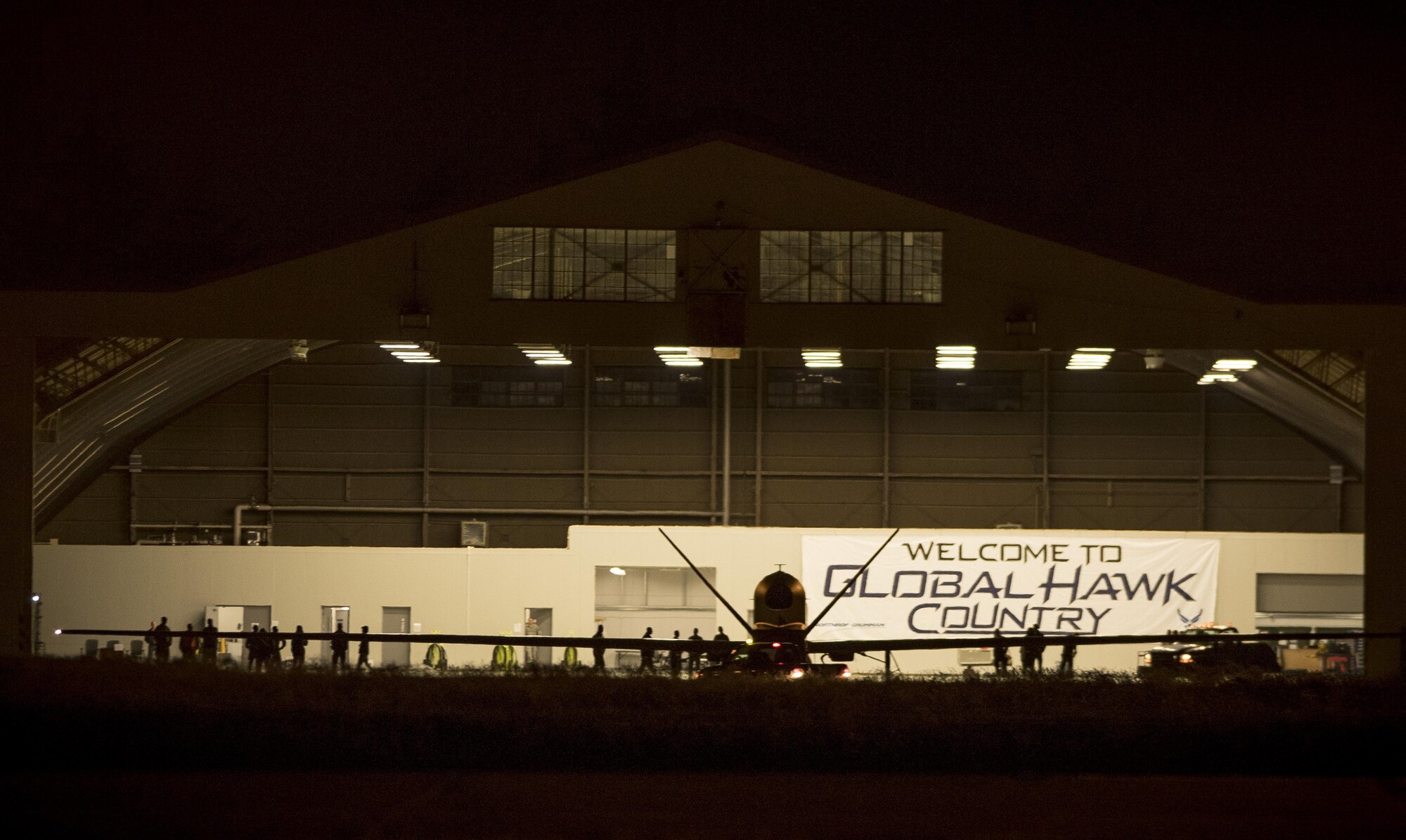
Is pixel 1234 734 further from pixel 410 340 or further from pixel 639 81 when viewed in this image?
pixel 410 340

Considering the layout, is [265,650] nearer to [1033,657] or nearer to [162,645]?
[162,645]

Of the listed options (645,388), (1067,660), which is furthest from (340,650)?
(645,388)

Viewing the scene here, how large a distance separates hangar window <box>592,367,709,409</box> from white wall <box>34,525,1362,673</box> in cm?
716

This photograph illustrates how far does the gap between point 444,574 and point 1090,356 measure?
15500 mm

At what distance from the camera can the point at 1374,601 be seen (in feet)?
44.8

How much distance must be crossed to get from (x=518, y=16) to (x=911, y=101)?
3368 mm

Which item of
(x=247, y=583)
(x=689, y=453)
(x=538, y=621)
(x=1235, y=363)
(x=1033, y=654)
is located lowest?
(x=538, y=621)

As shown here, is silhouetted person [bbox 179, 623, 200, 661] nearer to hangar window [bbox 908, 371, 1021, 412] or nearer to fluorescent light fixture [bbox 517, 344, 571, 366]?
fluorescent light fixture [bbox 517, 344, 571, 366]

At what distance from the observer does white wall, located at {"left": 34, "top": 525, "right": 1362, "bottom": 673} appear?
81.6 ft

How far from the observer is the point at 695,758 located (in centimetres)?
638

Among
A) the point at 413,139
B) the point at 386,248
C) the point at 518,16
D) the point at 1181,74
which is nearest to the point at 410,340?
the point at 386,248

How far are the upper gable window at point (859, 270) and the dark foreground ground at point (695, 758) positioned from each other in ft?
25.6

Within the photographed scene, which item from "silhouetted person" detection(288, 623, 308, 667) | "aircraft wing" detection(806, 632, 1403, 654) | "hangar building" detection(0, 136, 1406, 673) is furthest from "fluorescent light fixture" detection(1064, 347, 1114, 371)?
"silhouetted person" detection(288, 623, 308, 667)

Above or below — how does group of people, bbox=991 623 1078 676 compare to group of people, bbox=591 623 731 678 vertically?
above
